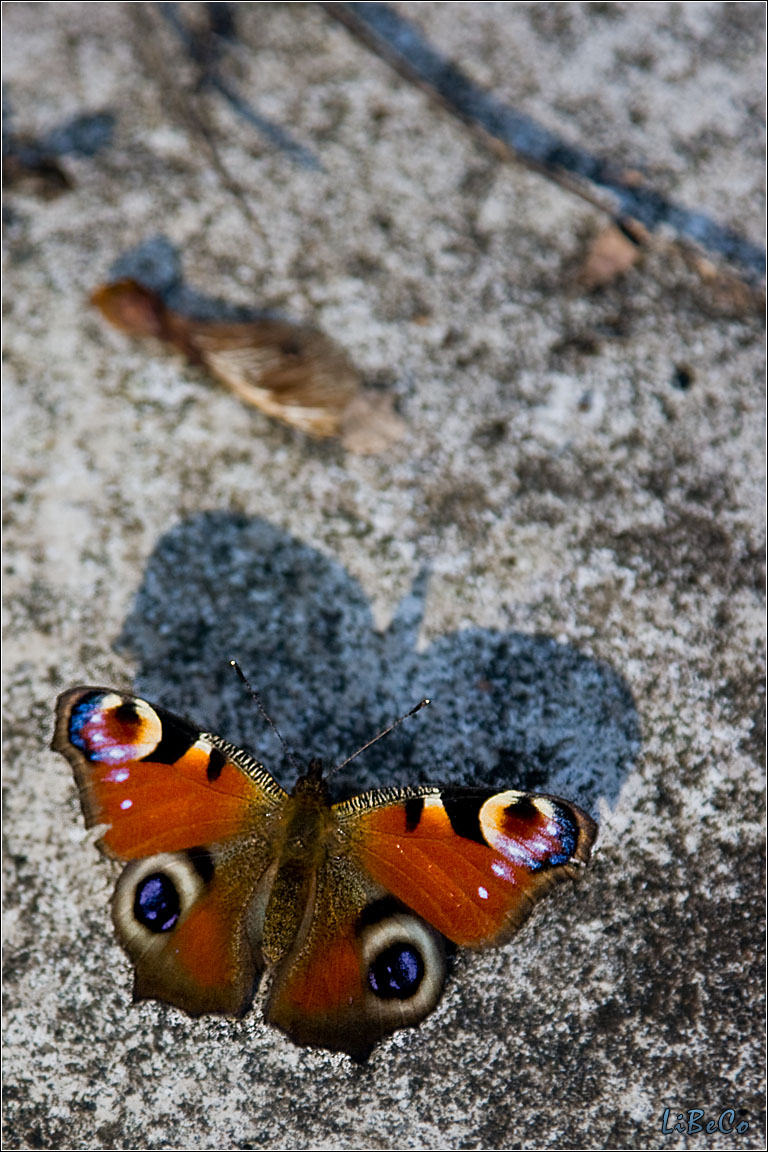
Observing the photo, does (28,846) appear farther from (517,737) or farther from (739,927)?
(739,927)

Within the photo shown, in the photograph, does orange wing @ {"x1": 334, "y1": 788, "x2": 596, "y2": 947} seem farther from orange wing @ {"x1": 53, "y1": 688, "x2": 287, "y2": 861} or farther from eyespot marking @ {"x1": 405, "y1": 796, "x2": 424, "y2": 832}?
orange wing @ {"x1": 53, "y1": 688, "x2": 287, "y2": 861}

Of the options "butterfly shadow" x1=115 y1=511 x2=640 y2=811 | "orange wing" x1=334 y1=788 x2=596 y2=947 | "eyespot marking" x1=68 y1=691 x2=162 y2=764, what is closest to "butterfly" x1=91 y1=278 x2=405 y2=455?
"butterfly shadow" x1=115 y1=511 x2=640 y2=811

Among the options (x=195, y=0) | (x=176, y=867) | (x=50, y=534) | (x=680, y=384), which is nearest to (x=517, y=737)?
(x=176, y=867)

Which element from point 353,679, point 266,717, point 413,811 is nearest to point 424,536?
point 353,679

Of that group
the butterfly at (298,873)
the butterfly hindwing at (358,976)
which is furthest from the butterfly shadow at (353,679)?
the butterfly hindwing at (358,976)

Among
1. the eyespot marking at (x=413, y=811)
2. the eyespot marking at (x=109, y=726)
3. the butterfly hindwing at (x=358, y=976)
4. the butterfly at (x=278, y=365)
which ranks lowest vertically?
the butterfly hindwing at (x=358, y=976)

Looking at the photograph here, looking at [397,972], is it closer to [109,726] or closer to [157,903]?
[157,903]

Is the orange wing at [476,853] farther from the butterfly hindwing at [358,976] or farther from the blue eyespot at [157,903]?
the blue eyespot at [157,903]
